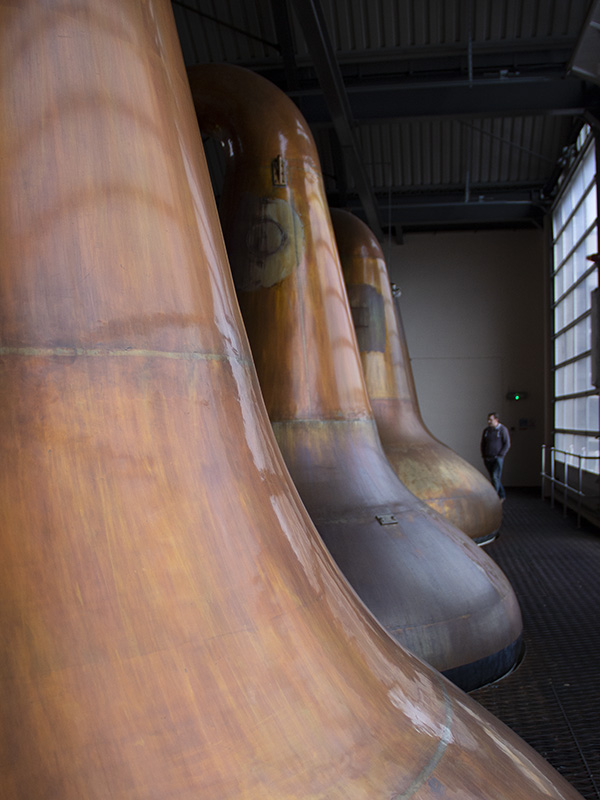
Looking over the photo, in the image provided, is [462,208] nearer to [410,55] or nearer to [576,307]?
[576,307]

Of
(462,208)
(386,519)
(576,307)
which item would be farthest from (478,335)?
(386,519)

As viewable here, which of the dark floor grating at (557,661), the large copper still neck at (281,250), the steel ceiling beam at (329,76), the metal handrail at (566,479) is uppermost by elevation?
the steel ceiling beam at (329,76)

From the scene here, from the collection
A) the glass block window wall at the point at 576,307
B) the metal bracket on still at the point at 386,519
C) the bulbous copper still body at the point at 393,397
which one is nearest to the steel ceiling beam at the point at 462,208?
the glass block window wall at the point at 576,307

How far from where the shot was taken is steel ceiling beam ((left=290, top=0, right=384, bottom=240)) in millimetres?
5871

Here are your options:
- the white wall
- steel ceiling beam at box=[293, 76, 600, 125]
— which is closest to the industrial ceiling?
steel ceiling beam at box=[293, 76, 600, 125]

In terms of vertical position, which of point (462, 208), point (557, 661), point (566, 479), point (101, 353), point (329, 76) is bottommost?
point (557, 661)

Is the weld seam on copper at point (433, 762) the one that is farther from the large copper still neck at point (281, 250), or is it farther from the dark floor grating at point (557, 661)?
the large copper still neck at point (281, 250)

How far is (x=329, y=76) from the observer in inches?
273

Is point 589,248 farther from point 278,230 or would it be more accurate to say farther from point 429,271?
point 278,230

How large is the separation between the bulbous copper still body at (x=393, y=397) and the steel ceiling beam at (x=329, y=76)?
1.24 m

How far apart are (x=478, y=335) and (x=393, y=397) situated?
8.17 meters

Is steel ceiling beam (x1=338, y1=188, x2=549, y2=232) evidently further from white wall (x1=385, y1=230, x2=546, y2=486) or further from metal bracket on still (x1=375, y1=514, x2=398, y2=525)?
metal bracket on still (x1=375, y1=514, x2=398, y2=525)

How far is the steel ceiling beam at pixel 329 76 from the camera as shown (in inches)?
231

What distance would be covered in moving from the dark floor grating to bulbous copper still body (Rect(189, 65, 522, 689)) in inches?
8.6
